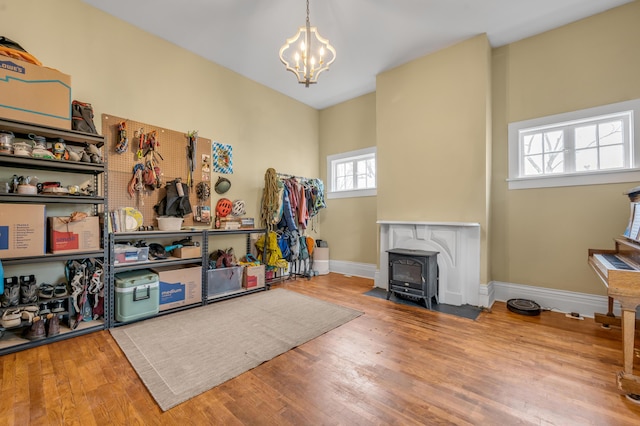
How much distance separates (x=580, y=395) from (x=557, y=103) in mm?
3021

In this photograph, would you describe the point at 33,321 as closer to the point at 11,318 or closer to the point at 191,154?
the point at 11,318

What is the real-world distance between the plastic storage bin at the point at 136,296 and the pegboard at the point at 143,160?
29.2 inches

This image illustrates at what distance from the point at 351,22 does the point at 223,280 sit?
11.6 ft

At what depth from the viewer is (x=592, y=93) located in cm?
288

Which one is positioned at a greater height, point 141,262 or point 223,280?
point 141,262

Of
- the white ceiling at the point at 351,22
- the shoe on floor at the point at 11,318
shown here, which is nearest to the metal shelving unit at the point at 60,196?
the shoe on floor at the point at 11,318

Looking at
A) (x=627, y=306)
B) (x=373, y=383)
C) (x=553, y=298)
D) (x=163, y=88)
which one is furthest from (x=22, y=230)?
(x=553, y=298)

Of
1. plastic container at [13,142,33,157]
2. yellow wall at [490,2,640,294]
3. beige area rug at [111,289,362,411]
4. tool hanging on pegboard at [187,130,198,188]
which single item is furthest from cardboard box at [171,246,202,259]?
yellow wall at [490,2,640,294]

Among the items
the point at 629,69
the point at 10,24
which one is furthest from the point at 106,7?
the point at 629,69

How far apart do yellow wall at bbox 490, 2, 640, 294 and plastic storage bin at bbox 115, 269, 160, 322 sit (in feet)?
13.4

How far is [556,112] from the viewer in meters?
3.08

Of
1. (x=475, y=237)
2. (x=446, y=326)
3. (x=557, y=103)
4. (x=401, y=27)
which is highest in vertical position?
(x=401, y=27)

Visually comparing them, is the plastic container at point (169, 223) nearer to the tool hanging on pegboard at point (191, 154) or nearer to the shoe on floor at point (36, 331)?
the tool hanging on pegboard at point (191, 154)

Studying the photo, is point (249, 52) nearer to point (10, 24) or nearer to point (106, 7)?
point (106, 7)
